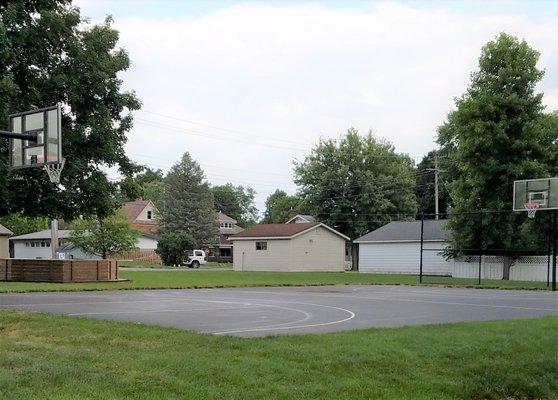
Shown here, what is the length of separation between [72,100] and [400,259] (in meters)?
35.3

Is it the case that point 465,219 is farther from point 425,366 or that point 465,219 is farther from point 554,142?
point 425,366

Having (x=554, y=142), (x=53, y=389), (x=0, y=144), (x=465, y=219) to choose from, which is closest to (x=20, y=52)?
(x=0, y=144)

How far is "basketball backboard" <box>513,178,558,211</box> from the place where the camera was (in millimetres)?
33344

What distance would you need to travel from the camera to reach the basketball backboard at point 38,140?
13.6 m

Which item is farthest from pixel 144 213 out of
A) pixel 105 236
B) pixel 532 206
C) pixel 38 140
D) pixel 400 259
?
pixel 38 140

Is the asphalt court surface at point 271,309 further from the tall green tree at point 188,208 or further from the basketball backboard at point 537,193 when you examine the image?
the tall green tree at point 188,208

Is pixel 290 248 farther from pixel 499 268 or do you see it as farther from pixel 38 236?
pixel 38 236

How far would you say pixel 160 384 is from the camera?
25.1ft

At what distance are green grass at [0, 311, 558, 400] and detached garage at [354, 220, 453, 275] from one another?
38463mm

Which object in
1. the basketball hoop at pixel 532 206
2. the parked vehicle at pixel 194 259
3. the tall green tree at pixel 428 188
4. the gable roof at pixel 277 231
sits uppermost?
the tall green tree at pixel 428 188

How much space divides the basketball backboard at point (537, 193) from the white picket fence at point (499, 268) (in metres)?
7.89

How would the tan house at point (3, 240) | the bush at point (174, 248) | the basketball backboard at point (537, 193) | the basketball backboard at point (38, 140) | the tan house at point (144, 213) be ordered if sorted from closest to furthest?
1. the basketball backboard at point (38, 140)
2. the basketball backboard at point (537, 193)
3. the tan house at point (3, 240)
4. the bush at point (174, 248)
5. the tan house at point (144, 213)

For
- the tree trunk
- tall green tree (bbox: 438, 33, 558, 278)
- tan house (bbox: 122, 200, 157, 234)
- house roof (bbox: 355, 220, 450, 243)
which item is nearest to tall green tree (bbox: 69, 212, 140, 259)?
house roof (bbox: 355, 220, 450, 243)

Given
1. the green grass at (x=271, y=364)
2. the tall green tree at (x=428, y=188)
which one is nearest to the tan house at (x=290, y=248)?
the tall green tree at (x=428, y=188)
